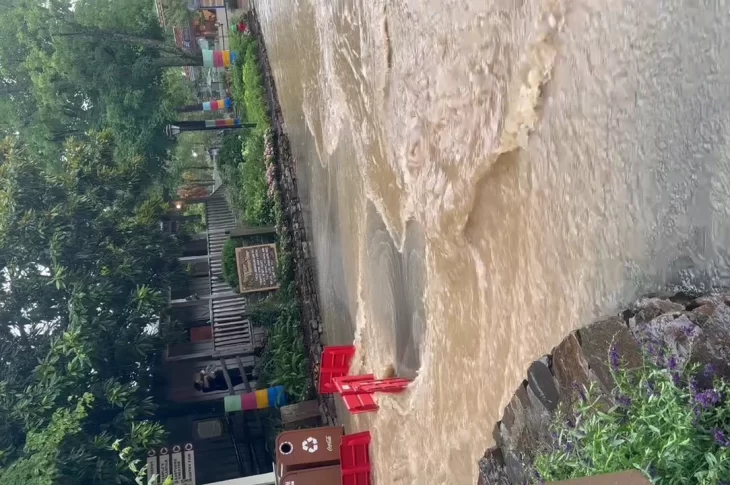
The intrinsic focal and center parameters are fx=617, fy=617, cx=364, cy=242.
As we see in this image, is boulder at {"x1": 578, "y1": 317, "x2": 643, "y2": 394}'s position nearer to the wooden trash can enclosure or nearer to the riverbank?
the wooden trash can enclosure

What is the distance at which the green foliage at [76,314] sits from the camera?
19.1ft

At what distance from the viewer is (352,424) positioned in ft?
20.9

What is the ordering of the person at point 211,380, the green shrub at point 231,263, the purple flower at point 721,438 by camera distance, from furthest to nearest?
the green shrub at point 231,263 → the person at point 211,380 → the purple flower at point 721,438

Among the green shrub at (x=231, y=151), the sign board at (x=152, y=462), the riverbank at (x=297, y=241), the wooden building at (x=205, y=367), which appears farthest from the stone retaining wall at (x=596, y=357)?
the green shrub at (x=231, y=151)

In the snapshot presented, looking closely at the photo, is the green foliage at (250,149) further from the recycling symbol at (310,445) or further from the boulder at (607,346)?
the boulder at (607,346)

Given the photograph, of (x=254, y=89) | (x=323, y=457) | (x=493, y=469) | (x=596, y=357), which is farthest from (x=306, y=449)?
(x=254, y=89)

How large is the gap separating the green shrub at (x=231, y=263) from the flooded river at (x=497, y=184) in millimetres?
2456

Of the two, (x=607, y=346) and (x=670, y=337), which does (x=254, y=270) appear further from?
(x=670, y=337)

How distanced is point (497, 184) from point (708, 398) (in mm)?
2008

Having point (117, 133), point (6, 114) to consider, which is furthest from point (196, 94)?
point (117, 133)

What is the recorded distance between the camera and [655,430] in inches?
74.1

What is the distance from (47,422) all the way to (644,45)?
5.95 m

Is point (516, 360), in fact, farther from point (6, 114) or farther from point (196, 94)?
point (196, 94)

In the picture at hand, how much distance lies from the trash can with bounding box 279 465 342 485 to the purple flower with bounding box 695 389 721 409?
435 cm
